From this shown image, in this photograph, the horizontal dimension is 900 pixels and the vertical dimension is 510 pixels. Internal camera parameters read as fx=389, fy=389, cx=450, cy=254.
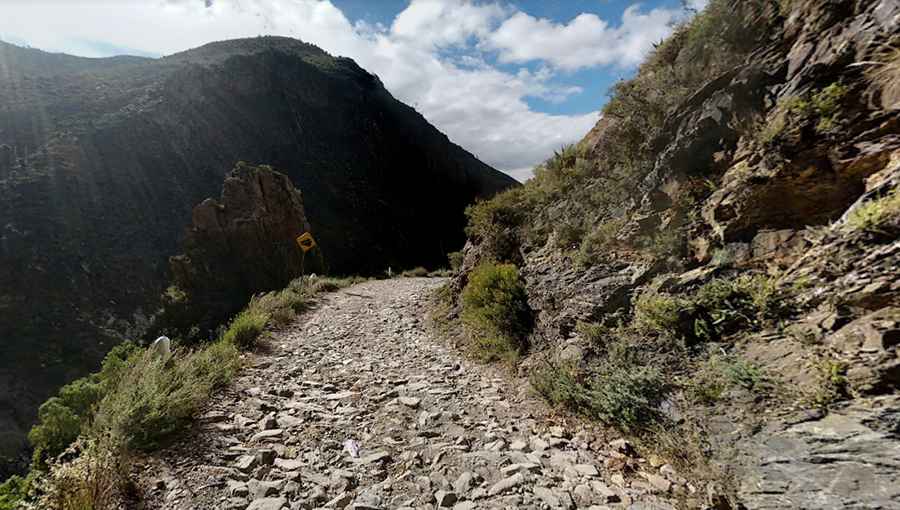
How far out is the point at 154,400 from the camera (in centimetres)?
372

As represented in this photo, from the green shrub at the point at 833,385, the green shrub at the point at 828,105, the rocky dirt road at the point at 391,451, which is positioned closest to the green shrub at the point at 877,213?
the green shrub at the point at 828,105

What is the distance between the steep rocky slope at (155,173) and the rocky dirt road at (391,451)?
80.9ft

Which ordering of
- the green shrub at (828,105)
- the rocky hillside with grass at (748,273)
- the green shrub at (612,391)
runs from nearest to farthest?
1. the rocky hillside with grass at (748,273)
2. the green shrub at (828,105)
3. the green shrub at (612,391)

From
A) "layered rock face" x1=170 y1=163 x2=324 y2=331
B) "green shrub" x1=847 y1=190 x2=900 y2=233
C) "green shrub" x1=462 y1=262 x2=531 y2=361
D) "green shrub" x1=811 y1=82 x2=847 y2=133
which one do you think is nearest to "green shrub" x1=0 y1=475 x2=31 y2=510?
"green shrub" x1=462 y1=262 x2=531 y2=361

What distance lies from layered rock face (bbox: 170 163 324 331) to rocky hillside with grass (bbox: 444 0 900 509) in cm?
1948

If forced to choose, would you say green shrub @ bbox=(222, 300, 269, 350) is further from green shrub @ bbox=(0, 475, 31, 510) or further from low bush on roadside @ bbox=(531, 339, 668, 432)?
low bush on roadside @ bbox=(531, 339, 668, 432)

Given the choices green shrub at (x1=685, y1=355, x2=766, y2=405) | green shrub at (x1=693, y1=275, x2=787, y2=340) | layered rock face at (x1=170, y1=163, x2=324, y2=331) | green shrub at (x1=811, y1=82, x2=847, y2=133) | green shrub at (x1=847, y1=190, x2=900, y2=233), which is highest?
green shrub at (x1=811, y1=82, x2=847, y2=133)

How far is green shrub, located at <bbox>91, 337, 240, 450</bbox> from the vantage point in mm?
3375

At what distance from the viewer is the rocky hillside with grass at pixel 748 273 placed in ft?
7.48

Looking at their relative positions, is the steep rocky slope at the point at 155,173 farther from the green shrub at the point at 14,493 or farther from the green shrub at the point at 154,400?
the green shrub at the point at 14,493

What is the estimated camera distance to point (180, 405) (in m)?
3.91

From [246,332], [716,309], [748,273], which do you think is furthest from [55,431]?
[748,273]

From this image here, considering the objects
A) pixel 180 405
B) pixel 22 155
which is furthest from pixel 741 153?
pixel 22 155

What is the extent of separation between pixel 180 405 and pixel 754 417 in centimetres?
493
